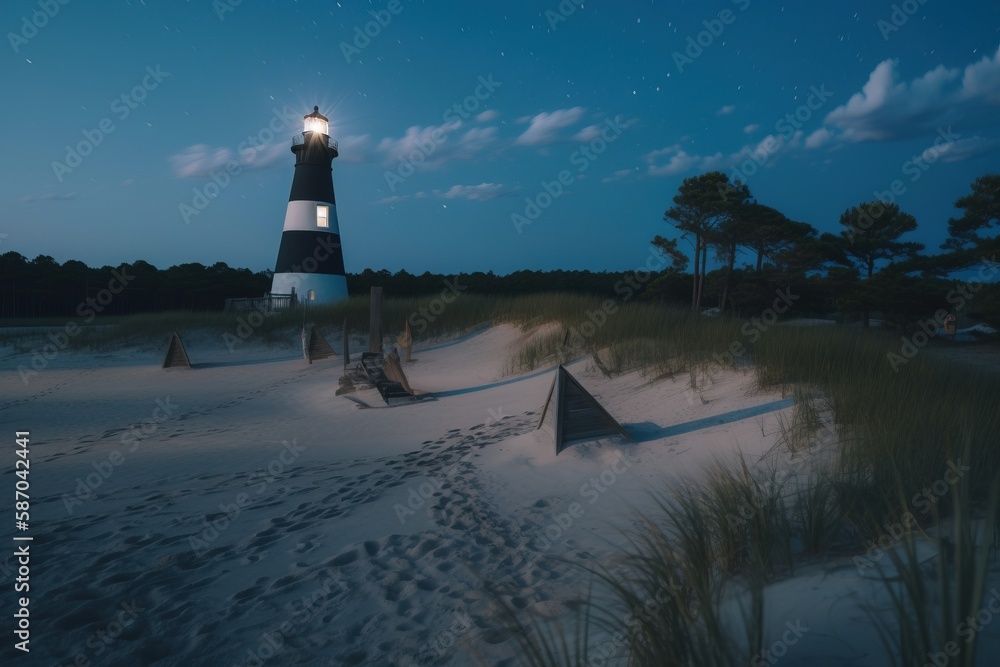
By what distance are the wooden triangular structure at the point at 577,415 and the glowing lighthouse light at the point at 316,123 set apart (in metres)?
27.9

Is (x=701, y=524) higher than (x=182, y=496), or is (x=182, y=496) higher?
(x=701, y=524)

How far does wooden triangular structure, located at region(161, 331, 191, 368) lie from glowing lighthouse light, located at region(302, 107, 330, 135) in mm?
17547

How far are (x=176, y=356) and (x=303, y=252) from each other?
12914 millimetres

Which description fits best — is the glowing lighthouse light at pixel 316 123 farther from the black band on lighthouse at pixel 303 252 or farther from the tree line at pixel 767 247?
the tree line at pixel 767 247

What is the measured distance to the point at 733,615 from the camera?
217 cm

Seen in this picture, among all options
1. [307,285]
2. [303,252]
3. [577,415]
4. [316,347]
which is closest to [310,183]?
[303,252]

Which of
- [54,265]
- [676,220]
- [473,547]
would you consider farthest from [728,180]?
[54,265]

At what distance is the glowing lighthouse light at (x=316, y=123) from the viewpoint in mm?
28656

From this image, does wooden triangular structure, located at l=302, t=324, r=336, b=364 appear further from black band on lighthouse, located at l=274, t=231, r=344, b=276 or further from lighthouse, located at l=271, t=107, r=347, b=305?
black band on lighthouse, located at l=274, t=231, r=344, b=276

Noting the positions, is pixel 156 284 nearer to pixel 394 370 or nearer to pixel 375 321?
pixel 375 321

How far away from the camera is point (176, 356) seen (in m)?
15.3

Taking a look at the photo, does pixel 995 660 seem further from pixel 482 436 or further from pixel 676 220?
pixel 676 220

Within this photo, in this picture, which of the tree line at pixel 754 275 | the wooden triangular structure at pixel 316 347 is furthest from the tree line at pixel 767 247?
the wooden triangular structure at pixel 316 347

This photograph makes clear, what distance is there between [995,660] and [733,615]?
2.65 ft
